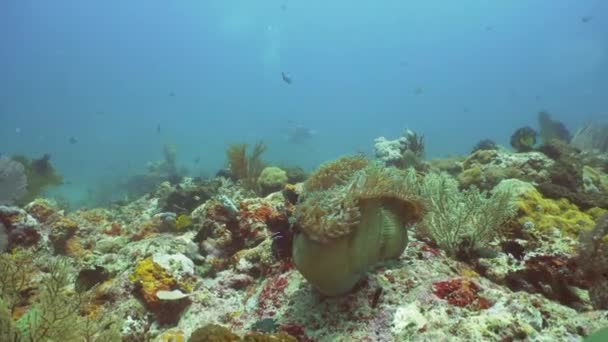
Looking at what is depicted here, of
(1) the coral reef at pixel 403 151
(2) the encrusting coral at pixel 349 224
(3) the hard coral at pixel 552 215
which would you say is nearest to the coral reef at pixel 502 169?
(1) the coral reef at pixel 403 151

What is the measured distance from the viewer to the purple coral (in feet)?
30.0

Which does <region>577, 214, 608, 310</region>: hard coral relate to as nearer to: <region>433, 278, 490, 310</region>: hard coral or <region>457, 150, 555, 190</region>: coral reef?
<region>433, 278, 490, 310</region>: hard coral

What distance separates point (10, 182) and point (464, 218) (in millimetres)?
9989

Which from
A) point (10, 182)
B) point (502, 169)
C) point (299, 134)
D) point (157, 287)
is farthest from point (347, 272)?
point (299, 134)

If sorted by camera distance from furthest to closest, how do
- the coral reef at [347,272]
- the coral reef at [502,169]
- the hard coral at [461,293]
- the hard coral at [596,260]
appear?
the coral reef at [502,169] → the hard coral at [596,260] → the hard coral at [461,293] → the coral reef at [347,272]

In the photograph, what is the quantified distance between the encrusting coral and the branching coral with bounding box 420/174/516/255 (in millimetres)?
852

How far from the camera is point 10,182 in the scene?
922cm

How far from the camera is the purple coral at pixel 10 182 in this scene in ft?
30.0

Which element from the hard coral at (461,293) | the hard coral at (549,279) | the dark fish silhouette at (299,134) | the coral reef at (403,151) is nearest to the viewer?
the hard coral at (461,293)

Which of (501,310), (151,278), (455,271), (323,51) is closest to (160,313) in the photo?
(151,278)

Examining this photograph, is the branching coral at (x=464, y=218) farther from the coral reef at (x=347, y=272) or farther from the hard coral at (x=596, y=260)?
the hard coral at (x=596, y=260)

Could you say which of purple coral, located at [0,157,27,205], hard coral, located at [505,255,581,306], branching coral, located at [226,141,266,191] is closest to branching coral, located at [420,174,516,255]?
hard coral, located at [505,255,581,306]

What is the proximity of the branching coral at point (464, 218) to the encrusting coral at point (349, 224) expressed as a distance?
85 centimetres

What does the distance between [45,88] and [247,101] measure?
8425cm
